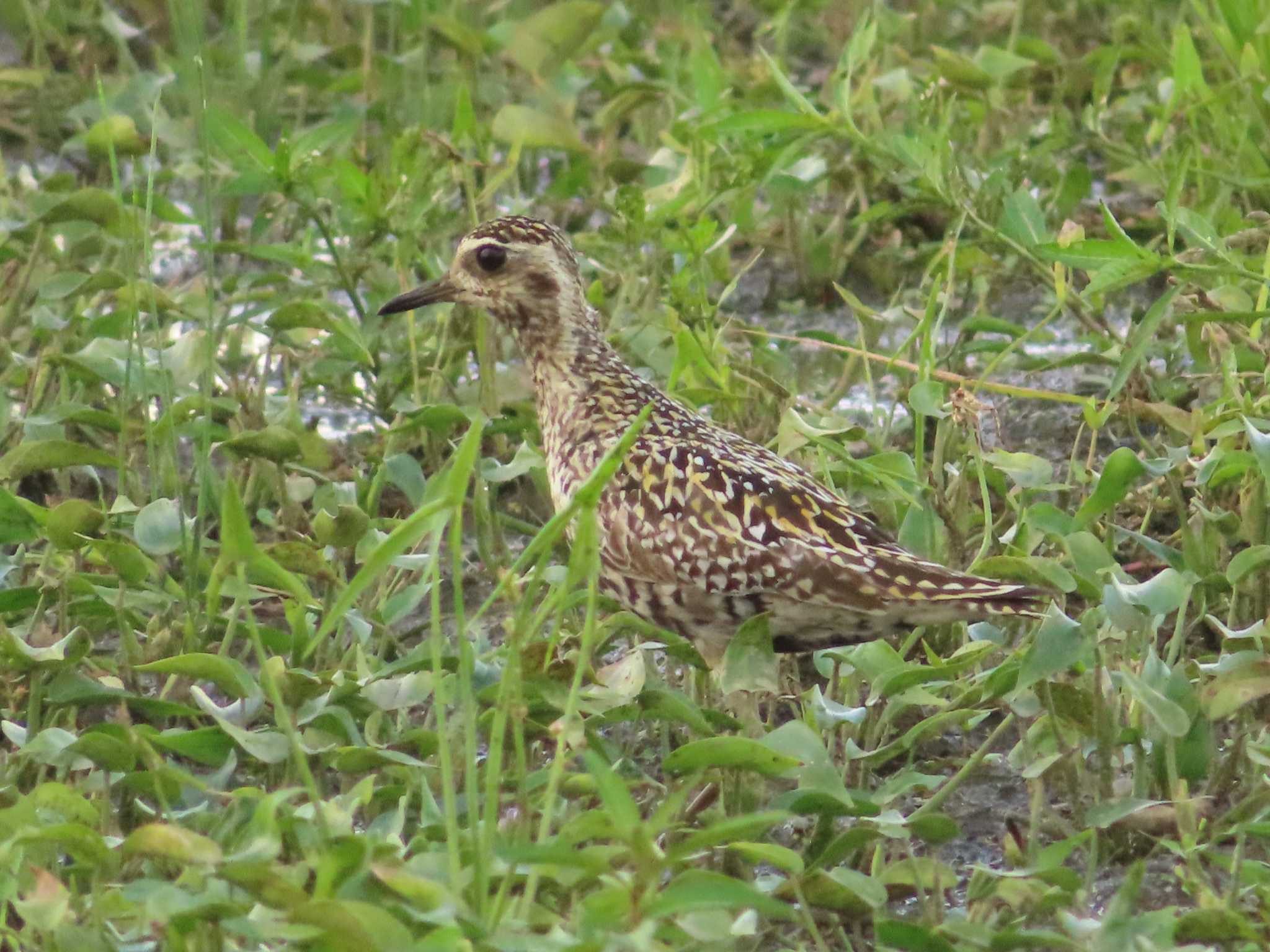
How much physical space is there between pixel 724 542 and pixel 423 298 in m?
1.14

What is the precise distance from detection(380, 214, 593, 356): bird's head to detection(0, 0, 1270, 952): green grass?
0.24m

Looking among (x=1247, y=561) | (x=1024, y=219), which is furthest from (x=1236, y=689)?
(x=1024, y=219)

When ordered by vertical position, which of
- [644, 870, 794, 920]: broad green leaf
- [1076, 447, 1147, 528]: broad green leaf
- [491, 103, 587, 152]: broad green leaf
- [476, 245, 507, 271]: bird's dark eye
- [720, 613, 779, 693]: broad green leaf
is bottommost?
[491, 103, 587, 152]: broad green leaf

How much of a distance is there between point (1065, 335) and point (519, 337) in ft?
6.50

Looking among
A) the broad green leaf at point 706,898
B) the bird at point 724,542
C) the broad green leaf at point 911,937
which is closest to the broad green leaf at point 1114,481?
the bird at point 724,542

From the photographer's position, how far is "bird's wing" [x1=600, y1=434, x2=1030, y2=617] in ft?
13.4

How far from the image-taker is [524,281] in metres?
4.91

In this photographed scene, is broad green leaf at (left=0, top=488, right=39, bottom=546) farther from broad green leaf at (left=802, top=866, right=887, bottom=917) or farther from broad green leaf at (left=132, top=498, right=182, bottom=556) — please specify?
broad green leaf at (left=802, top=866, right=887, bottom=917)

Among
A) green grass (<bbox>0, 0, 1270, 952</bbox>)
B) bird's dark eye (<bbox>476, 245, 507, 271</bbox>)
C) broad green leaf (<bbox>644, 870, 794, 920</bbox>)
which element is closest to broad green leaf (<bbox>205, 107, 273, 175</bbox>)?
green grass (<bbox>0, 0, 1270, 952</bbox>)

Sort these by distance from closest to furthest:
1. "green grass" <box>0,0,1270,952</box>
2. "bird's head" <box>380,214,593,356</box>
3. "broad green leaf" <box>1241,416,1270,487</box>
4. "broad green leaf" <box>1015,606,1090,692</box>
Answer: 1. "green grass" <box>0,0,1270,952</box>
2. "broad green leaf" <box>1015,606,1090,692</box>
3. "broad green leaf" <box>1241,416,1270,487</box>
4. "bird's head" <box>380,214,593,356</box>

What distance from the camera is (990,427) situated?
5723 mm

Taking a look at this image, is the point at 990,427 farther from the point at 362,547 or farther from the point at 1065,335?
the point at 362,547

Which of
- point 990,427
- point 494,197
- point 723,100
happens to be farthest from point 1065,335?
point 494,197

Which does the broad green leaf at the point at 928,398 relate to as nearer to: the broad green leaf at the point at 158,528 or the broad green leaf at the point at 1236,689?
the broad green leaf at the point at 1236,689
